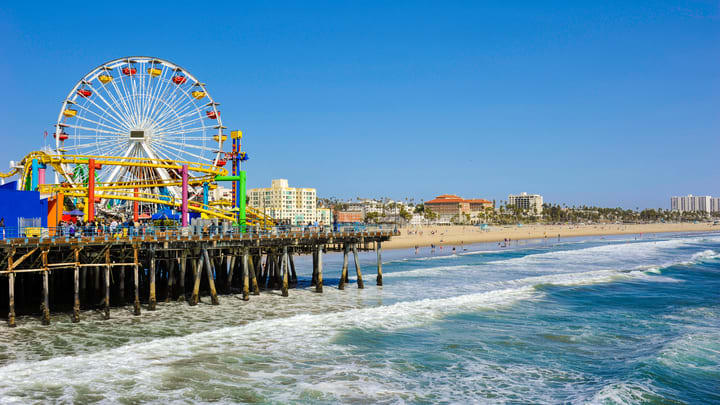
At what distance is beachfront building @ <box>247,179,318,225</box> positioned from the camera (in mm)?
169875

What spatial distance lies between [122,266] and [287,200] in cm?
14735

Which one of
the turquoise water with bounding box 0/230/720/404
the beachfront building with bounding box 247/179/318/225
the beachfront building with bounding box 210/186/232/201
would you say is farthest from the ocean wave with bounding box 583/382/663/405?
the beachfront building with bounding box 247/179/318/225

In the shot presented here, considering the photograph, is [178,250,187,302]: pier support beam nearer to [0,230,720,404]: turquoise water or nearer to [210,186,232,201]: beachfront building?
[0,230,720,404]: turquoise water

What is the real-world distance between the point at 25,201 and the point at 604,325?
24347 millimetres

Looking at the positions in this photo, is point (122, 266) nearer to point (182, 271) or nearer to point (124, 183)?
point (182, 271)

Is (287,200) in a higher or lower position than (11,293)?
higher

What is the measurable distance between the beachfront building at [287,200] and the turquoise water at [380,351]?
5548 inches

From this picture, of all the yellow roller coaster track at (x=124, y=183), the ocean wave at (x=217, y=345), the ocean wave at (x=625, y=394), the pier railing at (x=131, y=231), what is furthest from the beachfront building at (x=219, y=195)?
the ocean wave at (x=625, y=394)

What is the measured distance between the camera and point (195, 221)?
89.4ft

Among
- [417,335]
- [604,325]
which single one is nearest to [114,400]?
[417,335]

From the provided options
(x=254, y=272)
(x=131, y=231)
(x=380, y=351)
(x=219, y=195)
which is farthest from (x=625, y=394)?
(x=219, y=195)

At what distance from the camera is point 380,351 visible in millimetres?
18062

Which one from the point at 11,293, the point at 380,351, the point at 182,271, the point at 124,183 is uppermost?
the point at 124,183

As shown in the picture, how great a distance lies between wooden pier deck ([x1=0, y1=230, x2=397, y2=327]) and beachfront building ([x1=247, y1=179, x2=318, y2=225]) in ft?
443
